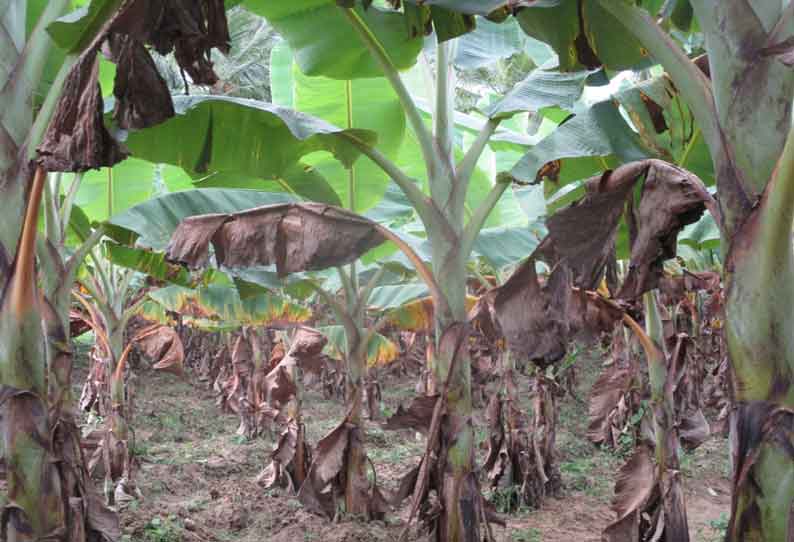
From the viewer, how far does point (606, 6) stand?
217 cm

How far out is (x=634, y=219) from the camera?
2545 mm

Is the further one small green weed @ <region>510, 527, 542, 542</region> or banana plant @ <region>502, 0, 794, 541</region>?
small green weed @ <region>510, 527, 542, 542</region>

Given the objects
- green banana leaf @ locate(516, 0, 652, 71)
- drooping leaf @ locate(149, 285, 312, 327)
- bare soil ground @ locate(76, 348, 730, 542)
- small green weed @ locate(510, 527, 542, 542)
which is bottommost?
bare soil ground @ locate(76, 348, 730, 542)

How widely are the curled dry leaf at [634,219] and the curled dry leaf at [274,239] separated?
1115 mm

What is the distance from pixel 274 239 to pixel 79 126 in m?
1.26

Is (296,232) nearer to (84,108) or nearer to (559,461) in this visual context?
(84,108)

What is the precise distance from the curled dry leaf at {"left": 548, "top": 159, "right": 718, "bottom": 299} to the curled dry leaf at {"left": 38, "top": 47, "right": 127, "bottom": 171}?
142cm

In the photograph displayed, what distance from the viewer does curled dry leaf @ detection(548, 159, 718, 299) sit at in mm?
2180

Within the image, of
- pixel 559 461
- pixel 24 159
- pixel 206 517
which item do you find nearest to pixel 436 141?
pixel 24 159

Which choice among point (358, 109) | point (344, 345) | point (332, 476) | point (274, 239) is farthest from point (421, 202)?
point (344, 345)

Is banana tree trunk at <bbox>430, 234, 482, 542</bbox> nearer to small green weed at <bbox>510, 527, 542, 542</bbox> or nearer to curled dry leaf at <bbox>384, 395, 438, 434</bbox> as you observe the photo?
curled dry leaf at <bbox>384, 395, 438, 434</bbox>

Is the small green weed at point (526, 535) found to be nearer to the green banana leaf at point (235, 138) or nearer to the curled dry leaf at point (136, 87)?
the green banana leaf at point (235, 138)

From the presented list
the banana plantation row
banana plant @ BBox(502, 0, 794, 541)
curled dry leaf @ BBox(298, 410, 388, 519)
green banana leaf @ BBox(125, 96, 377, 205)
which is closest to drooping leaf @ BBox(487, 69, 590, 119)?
the banana plantation row

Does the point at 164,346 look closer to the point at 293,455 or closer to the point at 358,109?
the point at 293,455
